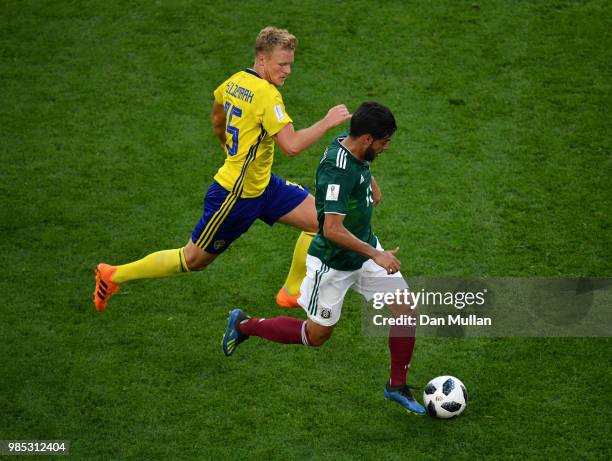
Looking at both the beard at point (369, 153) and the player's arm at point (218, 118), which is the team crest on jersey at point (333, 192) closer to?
the beard at point (369, 153)

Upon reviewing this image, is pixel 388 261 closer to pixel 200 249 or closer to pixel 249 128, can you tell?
pixel 249 128

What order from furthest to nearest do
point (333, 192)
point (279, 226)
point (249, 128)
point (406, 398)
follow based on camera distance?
point (279, 226) < point (249, 128) < point (406, 398) < point (333, 192)

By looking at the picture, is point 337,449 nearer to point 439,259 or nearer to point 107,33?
point 439,259

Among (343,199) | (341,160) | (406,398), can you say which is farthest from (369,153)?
(406,398)

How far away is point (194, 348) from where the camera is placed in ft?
25.0

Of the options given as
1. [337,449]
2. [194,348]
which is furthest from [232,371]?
[337,449]

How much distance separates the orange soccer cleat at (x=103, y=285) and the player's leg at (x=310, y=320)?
1.14 metres

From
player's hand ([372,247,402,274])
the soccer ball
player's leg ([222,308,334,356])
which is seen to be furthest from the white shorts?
the soccer ball

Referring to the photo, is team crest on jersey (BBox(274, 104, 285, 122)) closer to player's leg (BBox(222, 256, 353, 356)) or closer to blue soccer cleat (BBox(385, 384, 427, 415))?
player's leg (BBox(222, 256, 353, 356))

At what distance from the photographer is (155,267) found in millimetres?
7727

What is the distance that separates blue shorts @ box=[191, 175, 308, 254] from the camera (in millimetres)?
7453

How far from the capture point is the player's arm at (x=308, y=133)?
6.40 metres

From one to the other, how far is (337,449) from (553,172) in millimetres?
4386

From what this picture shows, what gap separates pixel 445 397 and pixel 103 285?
3.05 m
